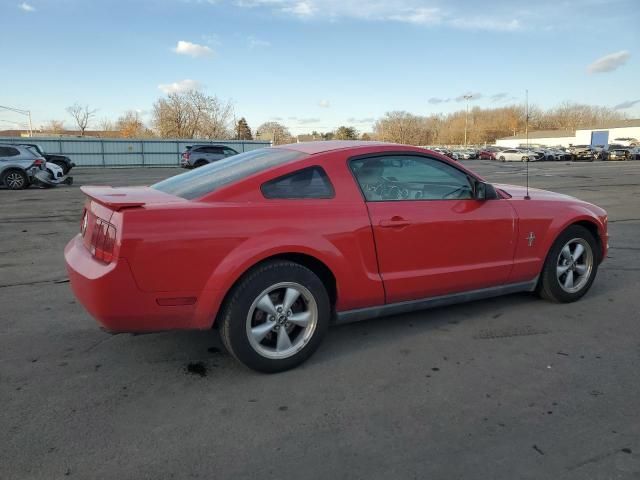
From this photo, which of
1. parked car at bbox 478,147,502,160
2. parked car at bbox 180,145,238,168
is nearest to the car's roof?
parked car at bbox 180,145,238,168

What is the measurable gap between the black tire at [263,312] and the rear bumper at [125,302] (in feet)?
0.67

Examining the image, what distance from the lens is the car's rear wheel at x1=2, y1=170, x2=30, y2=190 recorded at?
1595 centimetres

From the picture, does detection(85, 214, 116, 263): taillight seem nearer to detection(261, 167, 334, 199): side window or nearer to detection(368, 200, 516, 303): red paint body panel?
detection(261, 167, 334, 199): side window

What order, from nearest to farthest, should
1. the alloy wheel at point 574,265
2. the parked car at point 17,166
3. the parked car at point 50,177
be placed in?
the alloy wheel at point 574,265 < the parked car at point 17,166 < the parked car at point 50,177

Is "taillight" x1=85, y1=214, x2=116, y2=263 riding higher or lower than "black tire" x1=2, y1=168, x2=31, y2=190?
higher

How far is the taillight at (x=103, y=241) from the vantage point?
2.96 metres

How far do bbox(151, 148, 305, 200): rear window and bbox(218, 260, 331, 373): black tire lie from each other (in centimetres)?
69

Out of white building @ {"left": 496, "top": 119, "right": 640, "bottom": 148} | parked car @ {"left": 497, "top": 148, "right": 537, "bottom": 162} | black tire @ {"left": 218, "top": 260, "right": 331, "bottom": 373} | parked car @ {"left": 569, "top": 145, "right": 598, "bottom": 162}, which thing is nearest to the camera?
black tire @ {"left": 218, "top": 260, "right": 331, "bottom": 373}

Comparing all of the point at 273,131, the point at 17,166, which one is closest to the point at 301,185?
the point at 17,166

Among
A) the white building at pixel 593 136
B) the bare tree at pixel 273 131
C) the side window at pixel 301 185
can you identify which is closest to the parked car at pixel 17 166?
the side window at pixel 301 185

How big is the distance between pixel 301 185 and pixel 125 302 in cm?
136

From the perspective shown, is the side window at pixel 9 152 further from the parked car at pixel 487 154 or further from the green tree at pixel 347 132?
the green tree at pixel 347 132

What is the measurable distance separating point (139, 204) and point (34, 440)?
137 centimetres

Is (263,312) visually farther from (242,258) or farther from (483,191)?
(483,191)
